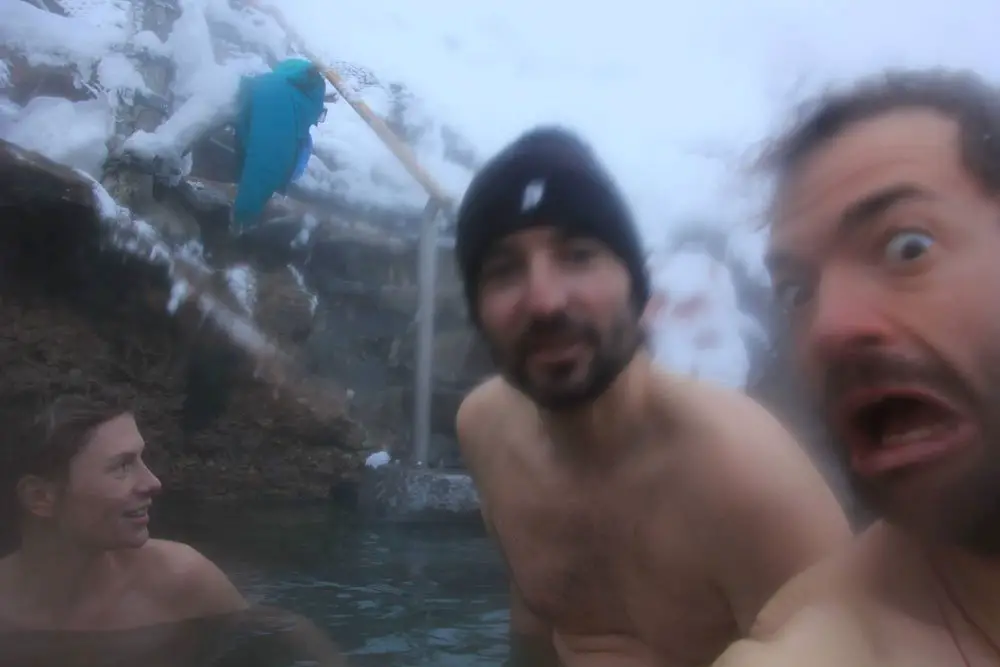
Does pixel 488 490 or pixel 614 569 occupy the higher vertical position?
pixel 488 490

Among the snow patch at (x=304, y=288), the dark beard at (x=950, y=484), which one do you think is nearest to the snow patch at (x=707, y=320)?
the snow patch at (x=304, y=288)

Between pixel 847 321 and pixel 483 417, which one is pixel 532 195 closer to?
pixel 483 417

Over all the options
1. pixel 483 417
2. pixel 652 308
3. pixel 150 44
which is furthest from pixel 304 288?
pixel 652 308

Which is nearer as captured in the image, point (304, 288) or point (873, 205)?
point (873, 205)

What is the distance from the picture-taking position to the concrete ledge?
9.97 feet

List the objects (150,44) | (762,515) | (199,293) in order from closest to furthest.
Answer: (762,515) → (199,293) → (150,44)

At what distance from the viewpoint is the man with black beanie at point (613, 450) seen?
108cm

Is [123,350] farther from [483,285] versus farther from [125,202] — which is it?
[483,285]

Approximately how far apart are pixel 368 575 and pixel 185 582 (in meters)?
0.64

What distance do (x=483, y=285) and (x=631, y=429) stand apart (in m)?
0.29

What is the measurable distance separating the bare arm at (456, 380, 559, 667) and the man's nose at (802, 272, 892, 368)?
94 cm

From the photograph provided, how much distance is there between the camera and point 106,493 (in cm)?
170

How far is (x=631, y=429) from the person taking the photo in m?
1.23

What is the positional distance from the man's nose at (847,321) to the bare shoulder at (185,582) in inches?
63.3
